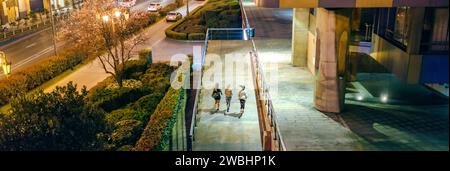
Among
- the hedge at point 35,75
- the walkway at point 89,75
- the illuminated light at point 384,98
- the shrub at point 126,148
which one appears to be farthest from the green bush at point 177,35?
the shrub at point 126,148

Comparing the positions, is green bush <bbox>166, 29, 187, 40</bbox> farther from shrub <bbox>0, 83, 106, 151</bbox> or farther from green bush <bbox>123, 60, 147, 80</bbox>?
shrub <bbox>0, 83, 106, 151</bbox>

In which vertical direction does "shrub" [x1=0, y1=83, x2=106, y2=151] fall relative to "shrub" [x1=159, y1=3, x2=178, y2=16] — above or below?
below

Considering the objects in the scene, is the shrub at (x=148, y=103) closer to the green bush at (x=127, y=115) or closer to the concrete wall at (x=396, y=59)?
the green bush at (x=127, y=115)

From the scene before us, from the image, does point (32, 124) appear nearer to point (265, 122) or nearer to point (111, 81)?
point (265, 122)

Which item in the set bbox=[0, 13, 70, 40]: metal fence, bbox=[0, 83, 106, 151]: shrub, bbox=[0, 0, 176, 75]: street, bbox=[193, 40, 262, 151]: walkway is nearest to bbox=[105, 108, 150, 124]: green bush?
bbox=[193, 40, 262, 151]: walkway

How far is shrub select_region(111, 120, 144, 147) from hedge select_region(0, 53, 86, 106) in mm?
5142

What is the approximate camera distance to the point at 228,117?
14.0 m

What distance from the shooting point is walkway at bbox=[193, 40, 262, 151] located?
12078 millimetres

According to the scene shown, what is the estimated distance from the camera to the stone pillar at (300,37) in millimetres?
19484

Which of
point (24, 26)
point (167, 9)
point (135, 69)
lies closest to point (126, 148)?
point (135, 69)

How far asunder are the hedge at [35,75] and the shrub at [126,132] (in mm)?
5142

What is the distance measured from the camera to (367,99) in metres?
14.9

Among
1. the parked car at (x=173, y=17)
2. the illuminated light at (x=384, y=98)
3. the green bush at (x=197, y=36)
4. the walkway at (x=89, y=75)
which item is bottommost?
the walkway at (x=89, y=75)
